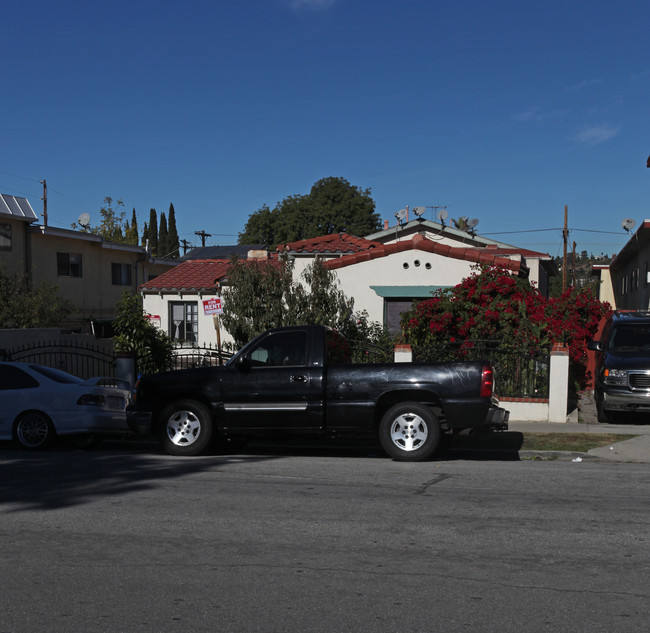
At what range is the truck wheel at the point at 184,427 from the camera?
10883 millimetres

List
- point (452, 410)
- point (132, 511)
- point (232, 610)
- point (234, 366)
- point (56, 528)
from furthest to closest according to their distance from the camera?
point (234, 366) → point (452, 410) → point (132, 511) → point (56, 528) → point (232, 610)

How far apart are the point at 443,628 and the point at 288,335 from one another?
6804mm

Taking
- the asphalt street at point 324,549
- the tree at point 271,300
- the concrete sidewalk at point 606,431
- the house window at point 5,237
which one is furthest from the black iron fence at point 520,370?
the house window at point 5,237

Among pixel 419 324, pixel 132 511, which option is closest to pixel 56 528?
pixel 132 511

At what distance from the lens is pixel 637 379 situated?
1395 centimetres

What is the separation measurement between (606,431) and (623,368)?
64.4 inches

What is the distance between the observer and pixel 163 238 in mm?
94500

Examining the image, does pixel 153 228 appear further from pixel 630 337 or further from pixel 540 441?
pixel 540 441

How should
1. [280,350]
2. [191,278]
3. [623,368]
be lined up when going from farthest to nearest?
[191,278], [623,368], [280,350]

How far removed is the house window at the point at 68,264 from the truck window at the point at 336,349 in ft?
88.2

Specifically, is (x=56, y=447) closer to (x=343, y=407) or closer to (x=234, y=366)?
(x=234, y=366)

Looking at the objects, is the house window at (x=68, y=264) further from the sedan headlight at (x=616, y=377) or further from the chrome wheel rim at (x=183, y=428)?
the sedan headlight at (x=616, y=377)

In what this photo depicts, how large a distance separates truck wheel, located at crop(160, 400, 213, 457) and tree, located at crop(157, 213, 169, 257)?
3250 inches

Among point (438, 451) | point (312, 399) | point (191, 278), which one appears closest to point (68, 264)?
point (191, 278)
